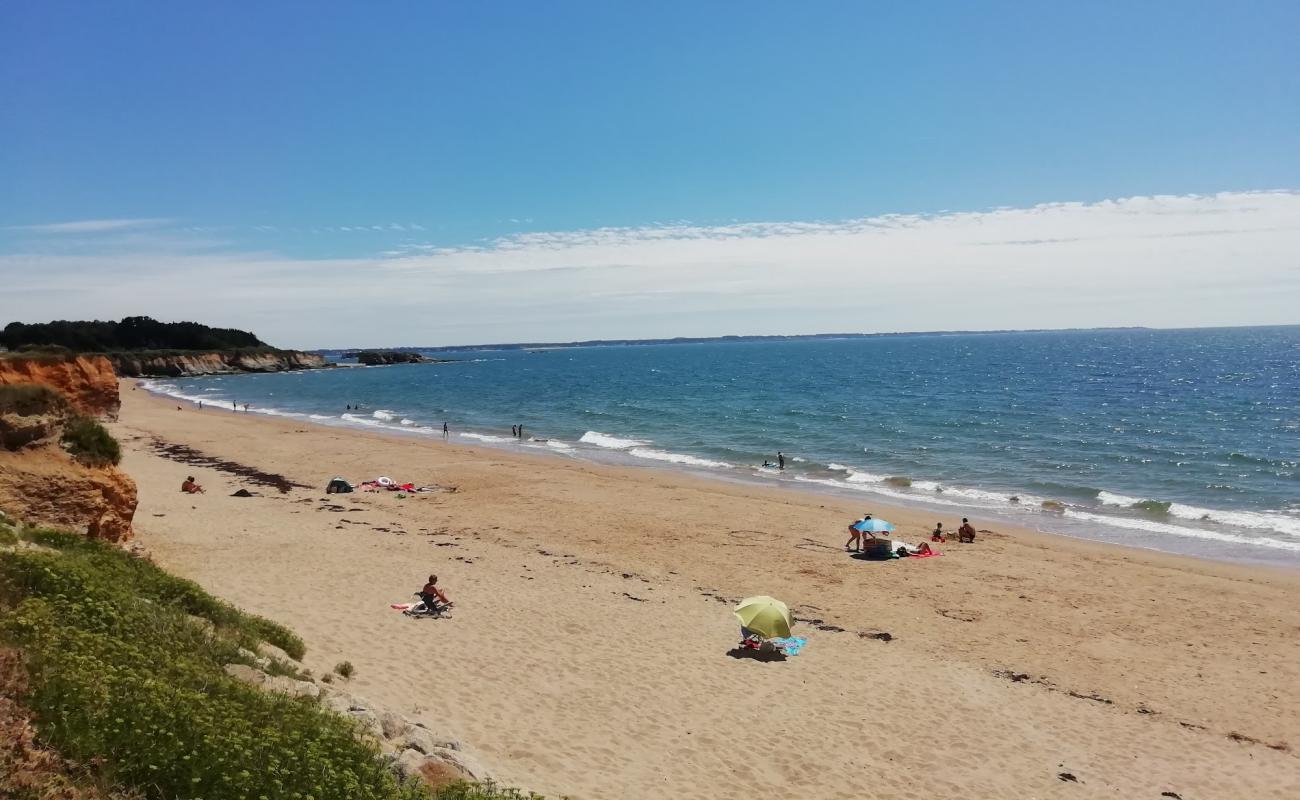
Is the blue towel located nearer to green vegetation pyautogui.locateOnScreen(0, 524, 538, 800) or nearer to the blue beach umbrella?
the blue beach umbrella

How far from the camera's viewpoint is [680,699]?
436 inches

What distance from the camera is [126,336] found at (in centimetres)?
12769

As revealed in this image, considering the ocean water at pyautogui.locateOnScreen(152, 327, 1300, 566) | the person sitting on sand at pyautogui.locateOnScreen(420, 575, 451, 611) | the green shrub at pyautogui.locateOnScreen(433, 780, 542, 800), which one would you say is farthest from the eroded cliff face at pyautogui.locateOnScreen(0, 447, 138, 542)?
the ocean water at pyautogui.locateOnScreen(152, 327, 1300, 566)

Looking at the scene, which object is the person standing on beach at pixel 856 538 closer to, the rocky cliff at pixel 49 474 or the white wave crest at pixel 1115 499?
the white wave crest at pixel 1115 499

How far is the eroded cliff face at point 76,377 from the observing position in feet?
74.5

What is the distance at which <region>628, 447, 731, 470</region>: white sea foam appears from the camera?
3750 centimetres

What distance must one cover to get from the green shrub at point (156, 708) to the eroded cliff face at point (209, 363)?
121834mm

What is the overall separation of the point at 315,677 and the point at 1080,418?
166ft

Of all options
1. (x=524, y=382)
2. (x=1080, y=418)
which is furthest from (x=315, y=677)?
(x=524, y=382)

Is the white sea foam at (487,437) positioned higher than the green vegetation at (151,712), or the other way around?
the green vegetation at (151,712)

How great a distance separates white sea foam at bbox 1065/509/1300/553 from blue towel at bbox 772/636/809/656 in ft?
54.0

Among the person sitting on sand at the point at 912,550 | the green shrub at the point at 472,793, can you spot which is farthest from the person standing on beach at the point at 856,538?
the green shrub at the point at 472,793

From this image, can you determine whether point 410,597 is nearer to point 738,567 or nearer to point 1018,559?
point 738,567

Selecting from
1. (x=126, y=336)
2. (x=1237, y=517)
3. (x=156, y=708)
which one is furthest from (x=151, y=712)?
(x=126, y=336)
